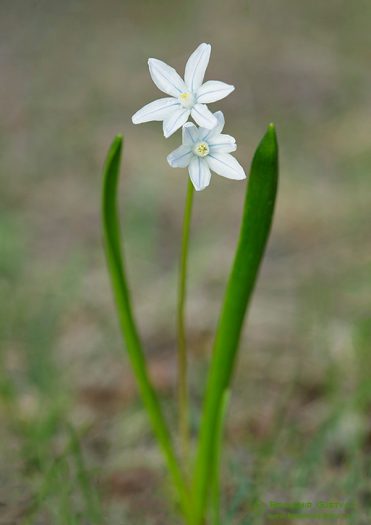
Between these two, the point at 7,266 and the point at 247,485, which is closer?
the point at 247,485

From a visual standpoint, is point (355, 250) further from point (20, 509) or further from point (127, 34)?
point (127, 34)

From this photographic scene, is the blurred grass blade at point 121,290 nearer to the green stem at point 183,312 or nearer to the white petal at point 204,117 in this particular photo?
the green stem at point 183,312

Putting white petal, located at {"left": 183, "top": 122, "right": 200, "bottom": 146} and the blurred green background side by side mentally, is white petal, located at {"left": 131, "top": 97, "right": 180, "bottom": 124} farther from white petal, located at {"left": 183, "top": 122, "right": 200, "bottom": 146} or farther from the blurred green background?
the blurred green background

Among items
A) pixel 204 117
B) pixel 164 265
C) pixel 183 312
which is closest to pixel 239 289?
pixel 183 312

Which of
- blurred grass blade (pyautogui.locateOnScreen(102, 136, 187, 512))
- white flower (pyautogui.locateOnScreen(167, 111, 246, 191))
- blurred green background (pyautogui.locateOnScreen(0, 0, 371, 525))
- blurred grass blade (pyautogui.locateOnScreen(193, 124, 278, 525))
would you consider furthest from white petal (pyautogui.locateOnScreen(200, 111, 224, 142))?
blurred green background (pyautogui.locateOnScreen(0, 0, 371, 525))

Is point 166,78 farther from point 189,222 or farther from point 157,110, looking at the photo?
point 189,222

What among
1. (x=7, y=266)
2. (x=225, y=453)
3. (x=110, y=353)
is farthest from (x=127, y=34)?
(x=225, y=453)

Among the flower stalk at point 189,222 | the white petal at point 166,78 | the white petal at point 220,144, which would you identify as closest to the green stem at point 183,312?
the flower stalk at point 189,222
